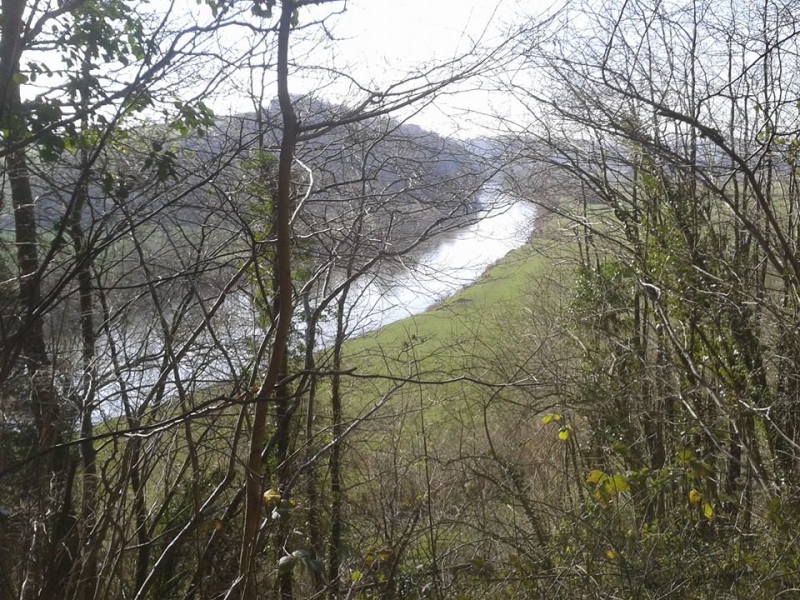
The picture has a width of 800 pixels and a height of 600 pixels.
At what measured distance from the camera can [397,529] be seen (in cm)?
479

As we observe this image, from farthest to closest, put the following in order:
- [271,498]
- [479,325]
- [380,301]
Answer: [479,325], [380,301], [271,498]

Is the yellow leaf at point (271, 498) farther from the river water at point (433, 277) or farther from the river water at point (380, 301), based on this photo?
the river water at point (433, 277)

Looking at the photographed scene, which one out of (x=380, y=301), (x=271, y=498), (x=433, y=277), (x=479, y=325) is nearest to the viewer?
(x=271, y=498)

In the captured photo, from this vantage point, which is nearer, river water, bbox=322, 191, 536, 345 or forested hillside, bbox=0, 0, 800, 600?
forested hillside, bbox=0, 0, 800, 600

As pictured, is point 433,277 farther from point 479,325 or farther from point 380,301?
point 479,325

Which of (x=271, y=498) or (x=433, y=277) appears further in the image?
(x=433, y=277)

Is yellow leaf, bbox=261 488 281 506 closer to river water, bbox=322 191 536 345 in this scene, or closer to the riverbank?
the riverbank

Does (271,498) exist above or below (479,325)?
below

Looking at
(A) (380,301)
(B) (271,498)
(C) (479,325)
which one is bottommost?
(B) (271,498)

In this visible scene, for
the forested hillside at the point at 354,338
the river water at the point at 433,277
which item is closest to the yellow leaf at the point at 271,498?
the forested hillside at the point at 354,338

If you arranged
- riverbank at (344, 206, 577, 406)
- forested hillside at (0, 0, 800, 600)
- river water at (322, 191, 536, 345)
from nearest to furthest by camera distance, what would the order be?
forested hillside at (0, 0, 800, 600) < river water at (322, 191, 536, 345) < riverbank at (344, 206, 577, 406)

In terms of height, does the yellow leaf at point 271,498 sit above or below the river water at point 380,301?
below

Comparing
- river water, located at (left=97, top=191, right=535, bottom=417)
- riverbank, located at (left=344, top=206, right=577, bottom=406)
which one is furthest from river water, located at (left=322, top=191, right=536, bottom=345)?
riverbank, located at (left=344, top=206, right=577, bottom=406)

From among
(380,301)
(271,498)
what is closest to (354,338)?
(380,301)
